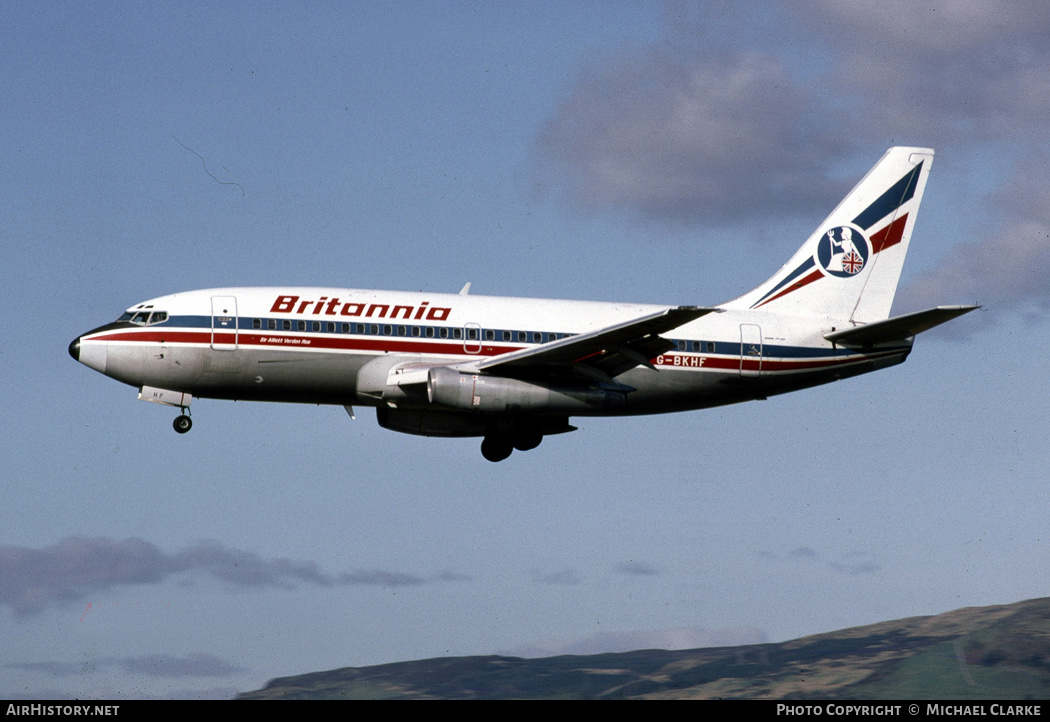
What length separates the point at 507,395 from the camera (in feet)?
127

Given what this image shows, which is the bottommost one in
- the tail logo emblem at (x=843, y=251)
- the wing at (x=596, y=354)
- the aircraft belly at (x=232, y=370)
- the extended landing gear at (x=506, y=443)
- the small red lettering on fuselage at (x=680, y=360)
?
the extended landing gear at (x=506, y=443)

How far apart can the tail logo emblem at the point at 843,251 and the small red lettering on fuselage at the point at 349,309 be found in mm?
16491

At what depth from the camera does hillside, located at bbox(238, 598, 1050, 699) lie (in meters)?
124

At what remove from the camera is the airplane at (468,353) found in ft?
125

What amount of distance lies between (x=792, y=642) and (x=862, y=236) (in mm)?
114444

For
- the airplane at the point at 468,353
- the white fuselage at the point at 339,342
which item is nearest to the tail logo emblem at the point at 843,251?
the airplane at the point at 468,353

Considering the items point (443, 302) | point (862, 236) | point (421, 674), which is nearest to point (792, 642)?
point (421, 674)

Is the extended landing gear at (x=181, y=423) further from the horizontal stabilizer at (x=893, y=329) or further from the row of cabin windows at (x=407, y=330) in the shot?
the horizontal stabilizer at (x=893, y=329)

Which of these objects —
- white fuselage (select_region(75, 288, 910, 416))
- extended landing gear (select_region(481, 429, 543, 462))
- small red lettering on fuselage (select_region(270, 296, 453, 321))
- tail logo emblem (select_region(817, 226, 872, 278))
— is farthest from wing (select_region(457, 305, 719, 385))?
tail logo emblem (select_region(817, 226, 872, 278))

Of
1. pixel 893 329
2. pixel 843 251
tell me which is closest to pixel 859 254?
pixel 843 251

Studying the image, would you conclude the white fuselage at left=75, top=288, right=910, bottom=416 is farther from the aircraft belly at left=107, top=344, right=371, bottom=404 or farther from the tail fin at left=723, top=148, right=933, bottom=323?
the tail fin at left=723, top=148, right=933, bottom=323

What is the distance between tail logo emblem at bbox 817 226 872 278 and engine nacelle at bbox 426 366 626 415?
1180 cm

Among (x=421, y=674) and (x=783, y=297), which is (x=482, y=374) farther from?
(x=421, y=674)

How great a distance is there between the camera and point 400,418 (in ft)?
140
